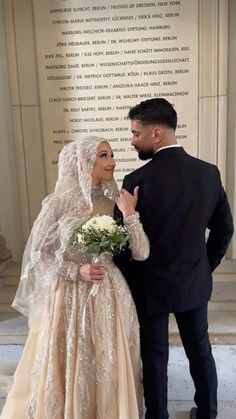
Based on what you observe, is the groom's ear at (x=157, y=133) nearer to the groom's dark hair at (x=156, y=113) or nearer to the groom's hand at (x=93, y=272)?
the groom's dark hair at (x=156, y=113)

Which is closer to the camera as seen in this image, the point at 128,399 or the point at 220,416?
the point at 128,399

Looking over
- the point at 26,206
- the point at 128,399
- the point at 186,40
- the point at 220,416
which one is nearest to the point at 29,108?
the point at 26,206

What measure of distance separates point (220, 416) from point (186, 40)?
2512 mm

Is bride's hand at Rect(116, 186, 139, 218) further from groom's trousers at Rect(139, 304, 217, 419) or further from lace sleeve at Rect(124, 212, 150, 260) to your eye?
groom's trousers at Rect(139, 304, 217, 419)

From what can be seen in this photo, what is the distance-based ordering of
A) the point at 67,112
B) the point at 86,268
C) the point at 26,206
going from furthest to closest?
the point at 26,206, the point at 67,112, the point at 86,268

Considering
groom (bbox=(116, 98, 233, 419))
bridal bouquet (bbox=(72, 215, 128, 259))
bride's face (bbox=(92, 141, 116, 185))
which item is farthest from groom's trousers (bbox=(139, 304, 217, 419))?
bride's face (bbox=(92, 141, 116, 185))

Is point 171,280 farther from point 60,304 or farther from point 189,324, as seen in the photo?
point 60,304

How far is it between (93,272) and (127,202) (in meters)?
0.33

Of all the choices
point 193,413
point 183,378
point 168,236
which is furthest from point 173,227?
point 183,378

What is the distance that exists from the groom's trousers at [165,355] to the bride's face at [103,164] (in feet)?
2.15

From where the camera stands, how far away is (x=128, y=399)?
1.66 metres

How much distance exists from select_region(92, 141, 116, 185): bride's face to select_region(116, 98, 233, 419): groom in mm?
113

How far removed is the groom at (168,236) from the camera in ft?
5.09

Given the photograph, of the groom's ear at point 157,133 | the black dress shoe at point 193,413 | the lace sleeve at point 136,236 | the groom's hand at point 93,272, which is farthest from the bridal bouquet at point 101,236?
the black dress shoe at point 193,413
